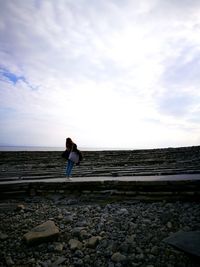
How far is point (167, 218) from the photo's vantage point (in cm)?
404

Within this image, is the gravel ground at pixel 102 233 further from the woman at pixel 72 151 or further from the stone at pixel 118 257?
the woman at pixel 72 151

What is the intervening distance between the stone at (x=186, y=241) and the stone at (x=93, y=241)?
106 cm

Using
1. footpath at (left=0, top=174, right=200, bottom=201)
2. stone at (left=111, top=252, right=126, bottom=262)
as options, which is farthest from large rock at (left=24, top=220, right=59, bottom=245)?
footpath at (left=0, top=174, right=200, bottom=201)

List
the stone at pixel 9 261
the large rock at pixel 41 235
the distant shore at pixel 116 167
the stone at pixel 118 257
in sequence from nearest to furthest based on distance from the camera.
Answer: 1. the stone at pixel 118 257
2. the stone at pixel 9 261
3. the large rock at pixel 41 235
4. the distant shore at pixel 116 167

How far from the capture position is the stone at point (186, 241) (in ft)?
9.58

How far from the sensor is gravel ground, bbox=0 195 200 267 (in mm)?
3125

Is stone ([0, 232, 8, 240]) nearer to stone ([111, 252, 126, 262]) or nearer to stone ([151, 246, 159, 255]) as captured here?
stone ([111, 252, 126, 262])

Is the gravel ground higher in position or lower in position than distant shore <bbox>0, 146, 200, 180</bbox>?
Result: lower

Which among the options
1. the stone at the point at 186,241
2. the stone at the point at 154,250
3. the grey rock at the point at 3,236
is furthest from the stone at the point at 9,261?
the stone at the point at 186,241

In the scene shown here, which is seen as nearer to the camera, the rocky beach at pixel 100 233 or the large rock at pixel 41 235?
the rocky beach at pixel 100 233

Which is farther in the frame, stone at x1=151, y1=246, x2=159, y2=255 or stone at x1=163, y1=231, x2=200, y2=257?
stone at x1=151, y1=246, x2=159, y2=255

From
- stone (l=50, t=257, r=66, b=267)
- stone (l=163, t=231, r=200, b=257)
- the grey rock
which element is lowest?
stone (l=50, t=257, r=66, b=267)

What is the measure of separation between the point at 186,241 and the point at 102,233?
138 cm

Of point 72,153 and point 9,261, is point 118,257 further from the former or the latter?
point 72,153
